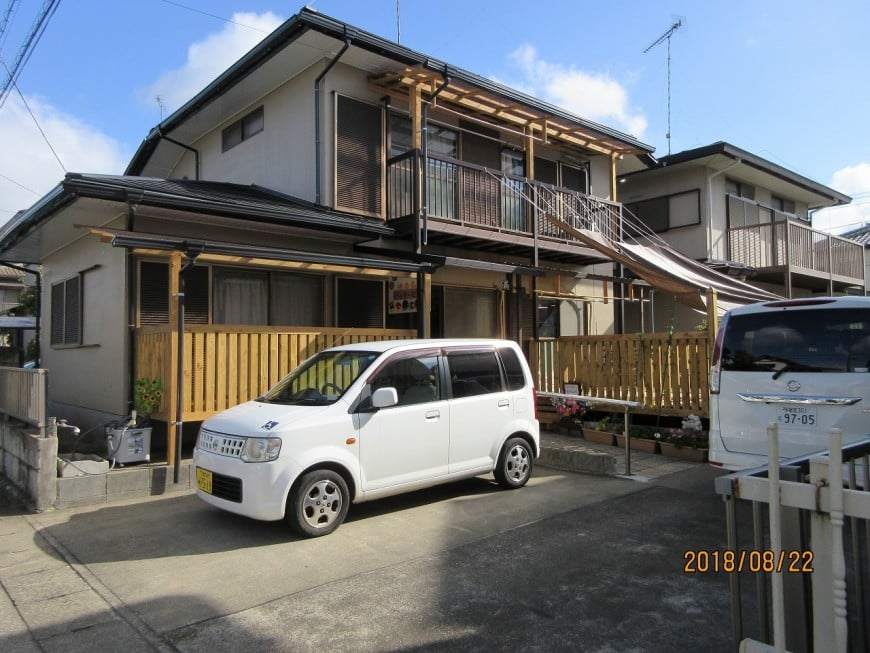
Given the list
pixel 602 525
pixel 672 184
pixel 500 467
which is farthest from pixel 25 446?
pixel 672 184

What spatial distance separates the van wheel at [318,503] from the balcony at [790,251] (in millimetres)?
13779

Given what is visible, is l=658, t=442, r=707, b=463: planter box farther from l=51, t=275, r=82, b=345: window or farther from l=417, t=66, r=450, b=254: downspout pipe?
l=51, t=275, r=82, b=345: window

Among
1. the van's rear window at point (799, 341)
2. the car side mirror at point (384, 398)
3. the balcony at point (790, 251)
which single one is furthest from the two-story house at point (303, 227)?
the van's rear window at point (799, 341)

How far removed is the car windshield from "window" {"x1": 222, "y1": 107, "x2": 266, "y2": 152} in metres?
7.48

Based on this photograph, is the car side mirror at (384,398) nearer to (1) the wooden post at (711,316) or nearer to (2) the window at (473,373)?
(2) the window at (473,373)

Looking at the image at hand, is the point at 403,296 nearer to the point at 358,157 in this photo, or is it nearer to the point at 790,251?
the point at 358,157

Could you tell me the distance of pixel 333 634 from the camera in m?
3.72

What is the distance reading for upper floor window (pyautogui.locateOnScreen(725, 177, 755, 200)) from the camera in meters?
17.9

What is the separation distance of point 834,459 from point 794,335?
12.5 ft

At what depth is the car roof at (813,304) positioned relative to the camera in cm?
534

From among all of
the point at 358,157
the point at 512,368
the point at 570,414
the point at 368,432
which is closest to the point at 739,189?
the point at 570,414

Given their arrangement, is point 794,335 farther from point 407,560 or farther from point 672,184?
point 672,184

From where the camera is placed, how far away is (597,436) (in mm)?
9875

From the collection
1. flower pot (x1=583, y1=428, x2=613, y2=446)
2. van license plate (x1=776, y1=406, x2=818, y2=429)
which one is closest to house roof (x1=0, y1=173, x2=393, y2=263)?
flower pot (x1=583, y1=428, x2=613, y2=446)
